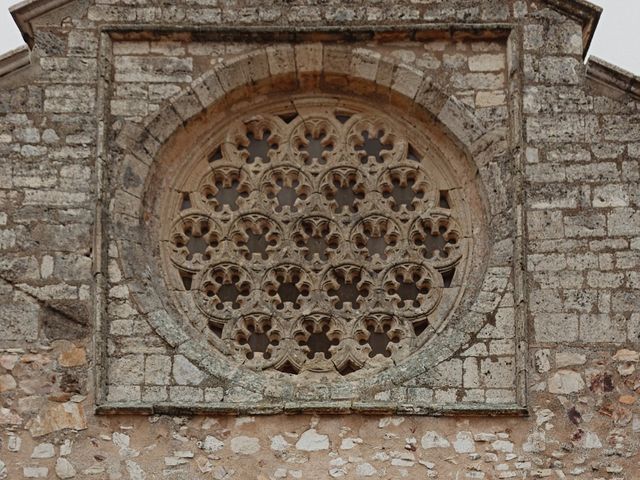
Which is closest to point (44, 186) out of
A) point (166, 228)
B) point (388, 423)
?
point (166, 228)

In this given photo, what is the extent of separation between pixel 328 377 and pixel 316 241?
42.6 inches

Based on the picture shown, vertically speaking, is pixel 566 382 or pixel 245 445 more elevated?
pixel 566 382

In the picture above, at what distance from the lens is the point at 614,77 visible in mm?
13766

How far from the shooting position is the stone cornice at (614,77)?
45.1 feet

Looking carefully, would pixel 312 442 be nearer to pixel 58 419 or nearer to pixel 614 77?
pixel 58 419

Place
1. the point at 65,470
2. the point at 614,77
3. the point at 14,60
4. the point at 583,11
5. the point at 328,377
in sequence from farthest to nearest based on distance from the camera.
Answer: the point at 583,11 < the point at 14,60 < the point at 614,77 < the point at 328,377 < the point at 65,470

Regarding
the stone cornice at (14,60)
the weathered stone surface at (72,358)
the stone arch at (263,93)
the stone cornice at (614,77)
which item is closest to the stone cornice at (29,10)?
the stone cornice at (14,60)

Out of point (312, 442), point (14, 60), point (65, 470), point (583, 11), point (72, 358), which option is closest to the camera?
point (65, 470)

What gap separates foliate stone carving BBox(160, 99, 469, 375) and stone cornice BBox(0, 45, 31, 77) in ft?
4.63

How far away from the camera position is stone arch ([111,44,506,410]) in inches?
520

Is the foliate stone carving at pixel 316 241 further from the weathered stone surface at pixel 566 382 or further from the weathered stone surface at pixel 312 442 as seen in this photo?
the weathered stone surface at pixel 566 382

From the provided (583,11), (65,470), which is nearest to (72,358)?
(65,470)

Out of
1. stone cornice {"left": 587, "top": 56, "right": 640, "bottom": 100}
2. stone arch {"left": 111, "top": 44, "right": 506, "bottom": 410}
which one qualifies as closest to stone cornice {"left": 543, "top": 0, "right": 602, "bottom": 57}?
stone cornice {"left": 587, "top": 56, "right": 640, "bottom": 100}

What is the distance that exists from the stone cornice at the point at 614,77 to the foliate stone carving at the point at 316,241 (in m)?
1.31
